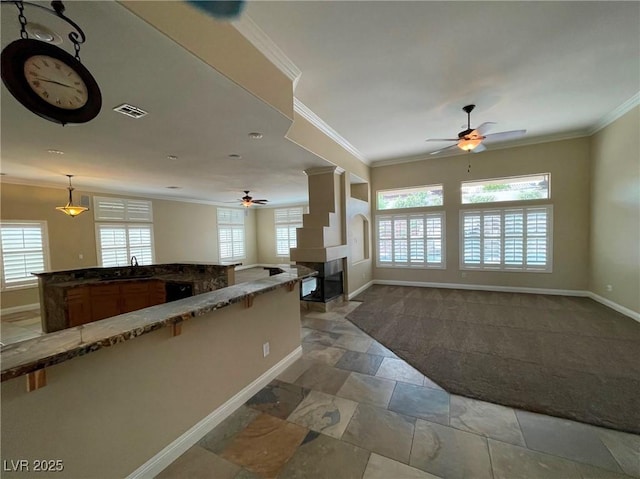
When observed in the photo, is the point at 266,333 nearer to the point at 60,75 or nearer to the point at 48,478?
the point at 48,478

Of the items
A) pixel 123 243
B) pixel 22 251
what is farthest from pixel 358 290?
pixel 22 251

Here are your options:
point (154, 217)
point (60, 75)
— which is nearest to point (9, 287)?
point (154, 217)

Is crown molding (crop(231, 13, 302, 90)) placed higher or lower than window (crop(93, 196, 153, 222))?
higher

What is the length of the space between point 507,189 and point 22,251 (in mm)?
10890

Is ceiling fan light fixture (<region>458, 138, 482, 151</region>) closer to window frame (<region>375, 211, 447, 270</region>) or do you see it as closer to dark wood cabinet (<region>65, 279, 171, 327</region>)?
window frame (<region>375, 211, 447, 270</region>)

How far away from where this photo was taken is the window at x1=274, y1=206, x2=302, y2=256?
1112cm

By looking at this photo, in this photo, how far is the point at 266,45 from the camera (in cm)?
248

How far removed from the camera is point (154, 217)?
8070 millimetres

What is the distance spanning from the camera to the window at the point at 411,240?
6598mm

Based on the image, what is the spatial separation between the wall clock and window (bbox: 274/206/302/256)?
9.59m

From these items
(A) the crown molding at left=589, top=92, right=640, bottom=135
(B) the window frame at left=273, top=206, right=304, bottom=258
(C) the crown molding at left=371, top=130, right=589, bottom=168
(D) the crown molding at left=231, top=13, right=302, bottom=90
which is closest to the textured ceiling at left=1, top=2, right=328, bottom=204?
(D) the crown molding at left=231, top=13, right=302, bottom=90

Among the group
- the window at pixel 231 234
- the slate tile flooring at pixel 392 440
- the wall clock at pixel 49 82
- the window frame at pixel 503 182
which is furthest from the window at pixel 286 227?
the wall clock at pixel 49 82

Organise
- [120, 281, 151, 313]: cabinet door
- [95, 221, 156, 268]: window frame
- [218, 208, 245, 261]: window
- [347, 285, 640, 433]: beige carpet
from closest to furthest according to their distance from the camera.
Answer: [347, 285, 640, 433]: beige carpet, [120, 281, 151, 313]: cabinet door, [95, 221, 156, 268]: window frame, [218, 208, 245, 261]: window

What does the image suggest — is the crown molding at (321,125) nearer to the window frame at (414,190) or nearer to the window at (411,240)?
the window frame at (414,190)
